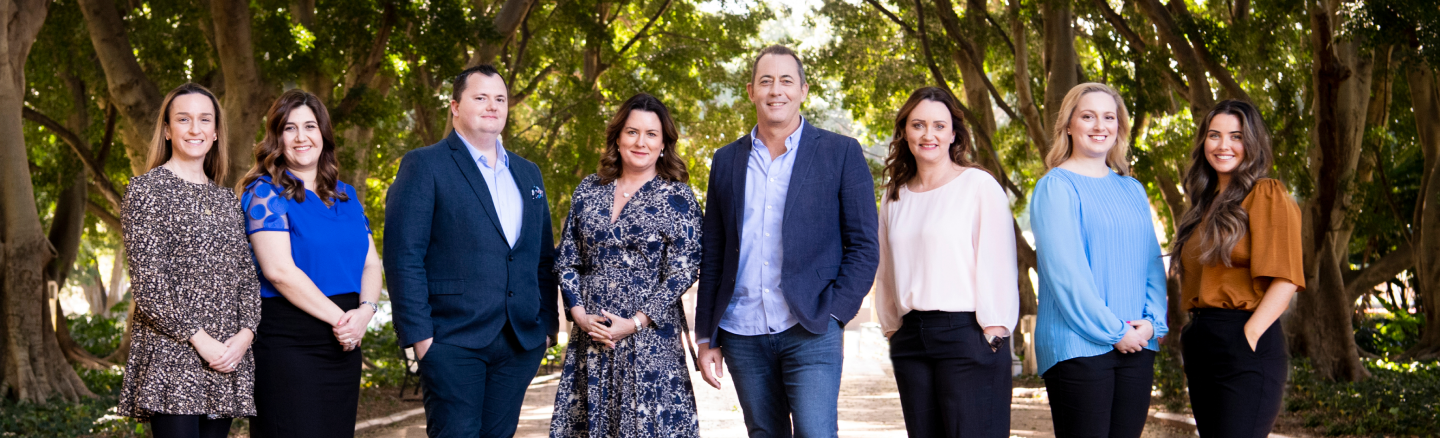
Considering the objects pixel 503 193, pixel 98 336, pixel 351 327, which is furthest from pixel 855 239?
pixel 98 336

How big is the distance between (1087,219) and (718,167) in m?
1.36

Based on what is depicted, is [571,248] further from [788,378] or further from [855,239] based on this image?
[855,239]

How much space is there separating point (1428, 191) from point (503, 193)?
12.4 m

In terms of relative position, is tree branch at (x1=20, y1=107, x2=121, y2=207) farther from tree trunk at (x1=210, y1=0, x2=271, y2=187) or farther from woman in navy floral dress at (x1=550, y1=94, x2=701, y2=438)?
woman in navy floral dress at (x1=550, y1=94, x2=701, y2=438)

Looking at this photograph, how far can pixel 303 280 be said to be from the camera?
3.67 meters

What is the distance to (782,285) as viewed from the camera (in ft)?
12.3

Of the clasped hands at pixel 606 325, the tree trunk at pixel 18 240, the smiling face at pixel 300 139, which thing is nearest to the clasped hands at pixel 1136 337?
the clasped hands at pixel 606 325

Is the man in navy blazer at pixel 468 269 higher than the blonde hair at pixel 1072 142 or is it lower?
lower

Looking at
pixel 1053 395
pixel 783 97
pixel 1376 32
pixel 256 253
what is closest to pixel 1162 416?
pixel 1376 32

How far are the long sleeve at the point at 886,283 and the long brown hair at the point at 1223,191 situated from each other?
3.85 feet

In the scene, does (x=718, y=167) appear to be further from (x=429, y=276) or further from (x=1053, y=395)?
(x=1053, y=395)

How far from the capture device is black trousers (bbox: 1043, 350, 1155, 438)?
144 inches

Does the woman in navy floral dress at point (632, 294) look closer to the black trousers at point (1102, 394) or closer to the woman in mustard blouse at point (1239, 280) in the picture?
the black trousers at point (1102, 394)

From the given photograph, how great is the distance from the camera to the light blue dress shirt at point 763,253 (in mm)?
3803
